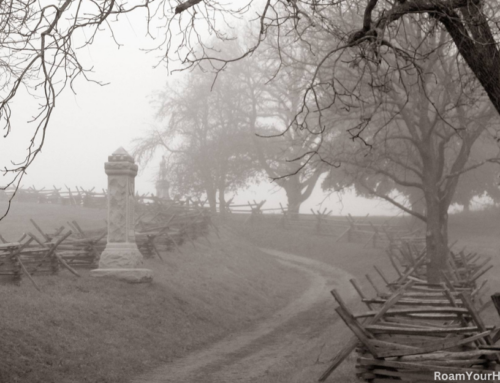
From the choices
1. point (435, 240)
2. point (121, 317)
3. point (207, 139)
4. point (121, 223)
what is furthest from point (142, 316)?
point (207, 139)

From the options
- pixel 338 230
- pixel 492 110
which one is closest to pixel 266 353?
pixel 492 110

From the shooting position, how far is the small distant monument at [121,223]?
48.2ft

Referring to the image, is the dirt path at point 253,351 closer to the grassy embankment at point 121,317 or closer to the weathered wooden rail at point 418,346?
the grassy embankment at point 121,317

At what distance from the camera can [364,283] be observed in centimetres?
2228

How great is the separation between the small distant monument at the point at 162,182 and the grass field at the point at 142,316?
57.4 feet

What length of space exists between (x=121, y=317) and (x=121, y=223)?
3428 mm

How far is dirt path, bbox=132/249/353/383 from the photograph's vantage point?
9.80 meters

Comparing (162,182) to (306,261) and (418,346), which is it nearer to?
(306,261)

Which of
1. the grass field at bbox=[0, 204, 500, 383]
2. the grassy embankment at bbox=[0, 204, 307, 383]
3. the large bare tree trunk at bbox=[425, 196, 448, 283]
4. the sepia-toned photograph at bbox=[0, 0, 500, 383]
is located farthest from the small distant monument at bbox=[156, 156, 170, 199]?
the large bare tree trunk at bbox=[425, 196, 448, 283]

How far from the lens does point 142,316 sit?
12609 mm

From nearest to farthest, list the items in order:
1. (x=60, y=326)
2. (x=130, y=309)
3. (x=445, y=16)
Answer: (x=445, y=16) < (x=60, y=326) < (x=130, y=309)

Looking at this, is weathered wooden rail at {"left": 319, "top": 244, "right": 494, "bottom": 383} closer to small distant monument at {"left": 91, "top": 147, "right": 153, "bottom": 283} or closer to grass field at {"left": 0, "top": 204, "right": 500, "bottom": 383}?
grass field at {"left": 0, "top": 204, "right": 500, "bottom": 383}

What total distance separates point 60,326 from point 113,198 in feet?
16.7

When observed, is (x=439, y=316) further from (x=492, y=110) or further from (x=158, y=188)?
(x=158, y=188)
